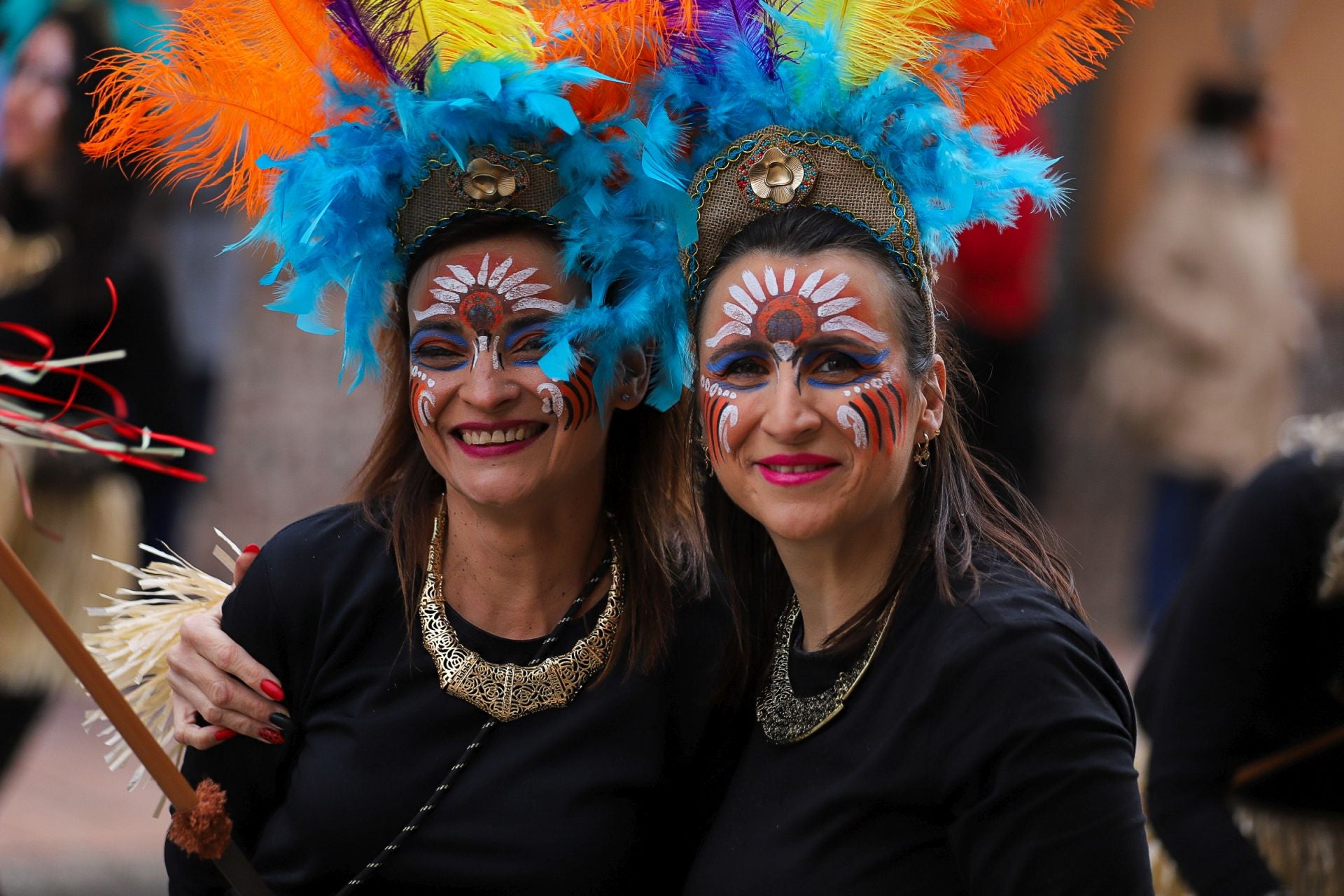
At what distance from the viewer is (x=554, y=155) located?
8.89 ft

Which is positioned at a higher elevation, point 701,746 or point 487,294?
point 487,294

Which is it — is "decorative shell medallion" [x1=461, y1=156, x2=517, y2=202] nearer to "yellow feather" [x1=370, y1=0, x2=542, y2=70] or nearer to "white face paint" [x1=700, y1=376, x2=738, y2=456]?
"yellow feather" [x1=370, y1=0, x2=542, y2=70]

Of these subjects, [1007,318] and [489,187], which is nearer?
[489,187]

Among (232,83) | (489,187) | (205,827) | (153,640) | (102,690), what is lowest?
(205,827)

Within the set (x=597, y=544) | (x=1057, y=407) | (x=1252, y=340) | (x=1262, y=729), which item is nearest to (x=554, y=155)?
(x=597, y=544)

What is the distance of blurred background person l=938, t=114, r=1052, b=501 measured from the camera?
253 inches

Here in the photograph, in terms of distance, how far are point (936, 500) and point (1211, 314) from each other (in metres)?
5.07

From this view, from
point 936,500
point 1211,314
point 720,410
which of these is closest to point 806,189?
point 720,410

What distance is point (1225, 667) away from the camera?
3.10 metres

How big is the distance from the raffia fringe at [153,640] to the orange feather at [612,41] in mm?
1084

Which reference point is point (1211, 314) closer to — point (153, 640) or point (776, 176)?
point (776, 176)

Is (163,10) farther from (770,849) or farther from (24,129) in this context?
(770,849)

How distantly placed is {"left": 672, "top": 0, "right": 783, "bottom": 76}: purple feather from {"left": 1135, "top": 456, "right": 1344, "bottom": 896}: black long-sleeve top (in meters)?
1.30

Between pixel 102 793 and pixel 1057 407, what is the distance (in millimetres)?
4942
